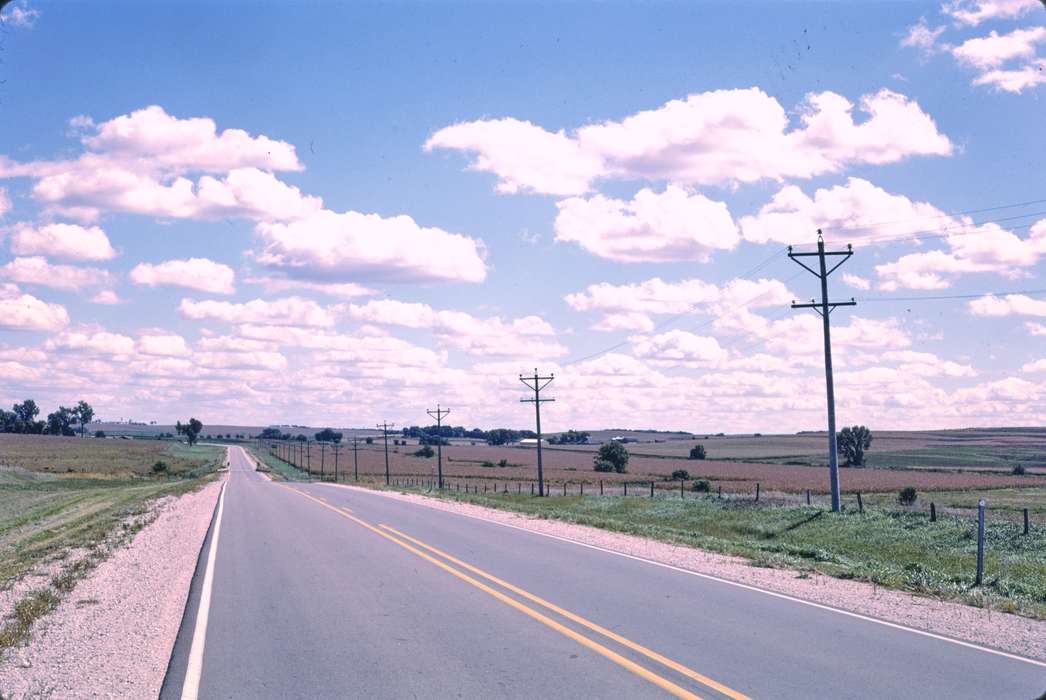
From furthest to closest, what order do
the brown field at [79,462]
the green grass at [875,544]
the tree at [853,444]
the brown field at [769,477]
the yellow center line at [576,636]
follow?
the tree at [853,444], the brown field at [79,462], the brown field at [769,477], the green grass at [875,544], the yellow center line at [576,636]

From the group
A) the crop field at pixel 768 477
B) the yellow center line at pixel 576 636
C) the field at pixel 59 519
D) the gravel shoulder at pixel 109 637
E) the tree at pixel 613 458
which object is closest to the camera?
the yellow center line at pixel 576 636

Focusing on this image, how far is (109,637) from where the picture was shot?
1091cm

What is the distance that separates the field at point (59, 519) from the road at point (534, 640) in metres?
2.34

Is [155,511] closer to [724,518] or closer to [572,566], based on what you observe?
[724,518]

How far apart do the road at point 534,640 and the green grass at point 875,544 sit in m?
3.78

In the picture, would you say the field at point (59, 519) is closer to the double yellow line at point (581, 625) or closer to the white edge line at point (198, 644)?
the white edge line at point (198, 644)

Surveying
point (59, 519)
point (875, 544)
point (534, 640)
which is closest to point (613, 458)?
point (59, 519)

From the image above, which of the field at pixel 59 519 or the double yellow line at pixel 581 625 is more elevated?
the double yellow line at pixel 581 625

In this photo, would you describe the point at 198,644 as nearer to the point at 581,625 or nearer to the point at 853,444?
the point at 581,625

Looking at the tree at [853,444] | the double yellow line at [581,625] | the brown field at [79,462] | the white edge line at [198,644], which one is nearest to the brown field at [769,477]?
the tree at [853,444]

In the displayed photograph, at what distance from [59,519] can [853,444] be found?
353 feet

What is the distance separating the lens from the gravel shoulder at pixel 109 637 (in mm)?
8695

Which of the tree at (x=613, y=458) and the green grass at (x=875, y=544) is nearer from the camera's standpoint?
the green grass at (x=875, y=544)

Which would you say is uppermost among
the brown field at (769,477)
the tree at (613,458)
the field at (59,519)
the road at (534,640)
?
the road at (534,640)
